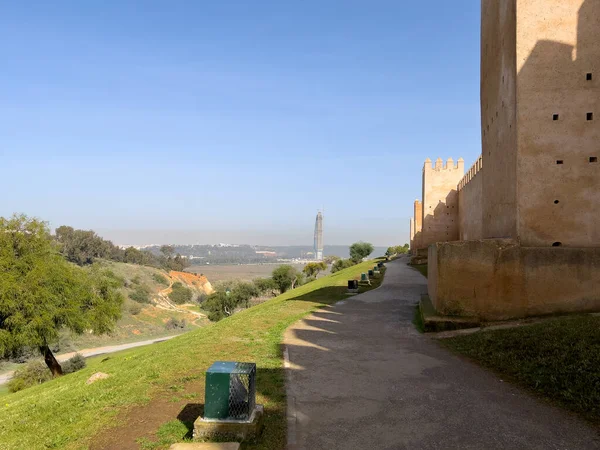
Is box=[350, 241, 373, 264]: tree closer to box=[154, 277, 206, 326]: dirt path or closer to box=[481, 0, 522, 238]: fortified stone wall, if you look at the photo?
box=[154, 277, 206, 326]: dirt path

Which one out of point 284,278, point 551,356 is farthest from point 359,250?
point 551,356

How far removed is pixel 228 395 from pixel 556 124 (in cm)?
1120

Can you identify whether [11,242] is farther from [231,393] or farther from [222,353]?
[231,393]

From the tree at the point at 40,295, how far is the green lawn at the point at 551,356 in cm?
1687

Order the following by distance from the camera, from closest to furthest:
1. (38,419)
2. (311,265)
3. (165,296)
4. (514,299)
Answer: (38,419) → (514,299) → (311,265) → (165,296)

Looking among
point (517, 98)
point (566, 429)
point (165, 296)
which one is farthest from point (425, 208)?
point (165, 296)

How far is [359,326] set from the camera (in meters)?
Answer: 12.8

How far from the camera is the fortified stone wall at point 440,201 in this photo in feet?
127

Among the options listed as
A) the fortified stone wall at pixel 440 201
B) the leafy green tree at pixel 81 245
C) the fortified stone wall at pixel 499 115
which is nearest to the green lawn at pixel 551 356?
the fortified stone wall at pixel 499 115

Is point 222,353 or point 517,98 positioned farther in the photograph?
point 517,98

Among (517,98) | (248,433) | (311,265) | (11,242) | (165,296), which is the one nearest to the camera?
(248,433)

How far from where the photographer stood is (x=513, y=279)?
36.0ft

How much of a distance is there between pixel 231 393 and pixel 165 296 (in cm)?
7946

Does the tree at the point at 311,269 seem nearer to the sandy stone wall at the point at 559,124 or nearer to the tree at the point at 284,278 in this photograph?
the tree at the point at 284,278
